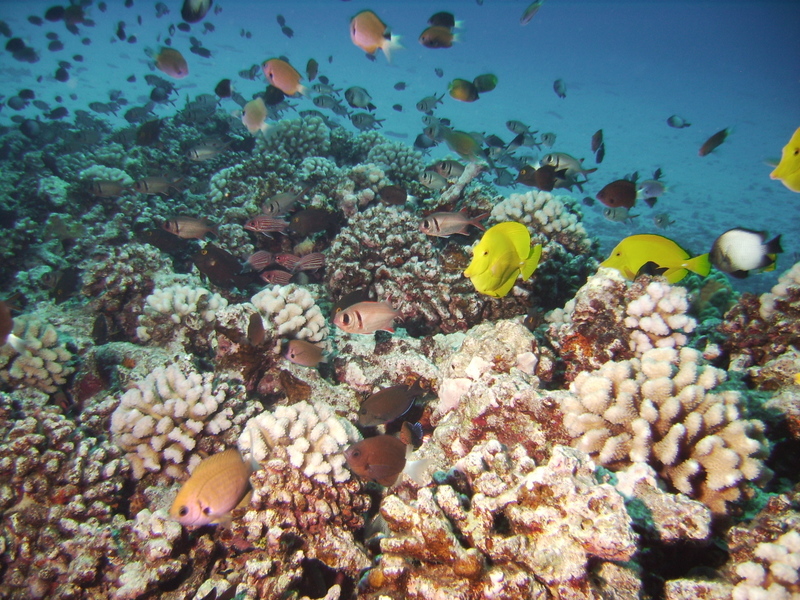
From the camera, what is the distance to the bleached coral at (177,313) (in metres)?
4.71

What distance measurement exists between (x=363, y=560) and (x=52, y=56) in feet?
442

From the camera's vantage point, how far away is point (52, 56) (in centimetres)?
8819

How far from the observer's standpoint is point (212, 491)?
2.23 meters

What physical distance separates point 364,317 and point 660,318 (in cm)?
262

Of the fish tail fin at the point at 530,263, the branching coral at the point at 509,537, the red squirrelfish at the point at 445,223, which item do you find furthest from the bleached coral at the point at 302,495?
the red squirrelfish at the point at 445,223

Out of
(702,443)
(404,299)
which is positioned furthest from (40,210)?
(702,443)

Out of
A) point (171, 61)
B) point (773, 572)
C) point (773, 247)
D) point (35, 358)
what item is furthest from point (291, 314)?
point (171, 61)

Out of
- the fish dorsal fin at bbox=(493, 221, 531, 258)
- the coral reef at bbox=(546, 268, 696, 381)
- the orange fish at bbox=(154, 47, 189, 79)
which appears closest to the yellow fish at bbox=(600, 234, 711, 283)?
the coral reef at bbox=(546, 268, 696, 381)

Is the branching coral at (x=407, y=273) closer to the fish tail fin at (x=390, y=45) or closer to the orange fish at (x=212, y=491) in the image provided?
the fish tail fin at (x=390, y=45)

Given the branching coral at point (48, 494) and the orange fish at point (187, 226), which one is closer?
the branching coral at point (48, 494)

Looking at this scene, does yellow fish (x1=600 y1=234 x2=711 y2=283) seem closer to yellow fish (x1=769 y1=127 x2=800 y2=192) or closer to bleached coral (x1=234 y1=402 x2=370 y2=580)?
yellow fish (x1=769 y1=127 x2=800 y2=192)

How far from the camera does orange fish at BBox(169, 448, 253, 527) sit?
7.06ft

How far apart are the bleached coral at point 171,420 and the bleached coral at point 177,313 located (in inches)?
54.5

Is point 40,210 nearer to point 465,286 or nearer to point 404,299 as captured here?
point 404,299
